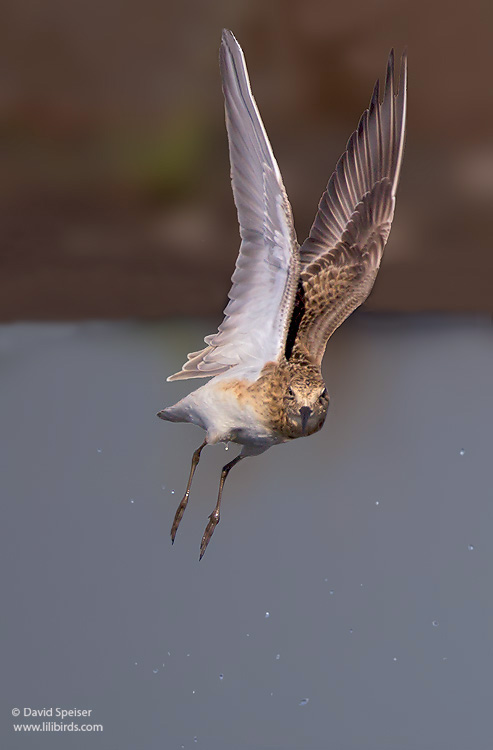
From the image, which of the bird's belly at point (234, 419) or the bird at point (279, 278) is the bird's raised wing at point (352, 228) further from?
the bird's belly at point (234, 419)

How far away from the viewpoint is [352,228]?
2.23m

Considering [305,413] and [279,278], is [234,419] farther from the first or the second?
[279,278]

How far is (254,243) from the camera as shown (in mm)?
1912

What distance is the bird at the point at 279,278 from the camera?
182 cm

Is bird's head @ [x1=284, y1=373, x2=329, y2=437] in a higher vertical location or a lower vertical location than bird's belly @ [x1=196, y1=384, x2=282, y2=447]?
higher

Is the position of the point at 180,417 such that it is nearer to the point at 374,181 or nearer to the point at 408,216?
the point at 374,181

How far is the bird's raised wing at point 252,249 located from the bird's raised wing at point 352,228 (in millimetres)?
108

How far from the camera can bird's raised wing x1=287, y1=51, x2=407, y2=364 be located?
2109 millimetres

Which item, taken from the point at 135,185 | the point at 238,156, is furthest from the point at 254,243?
the point at 135,185

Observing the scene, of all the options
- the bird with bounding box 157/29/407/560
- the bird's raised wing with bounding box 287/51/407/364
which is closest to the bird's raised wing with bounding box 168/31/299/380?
the bird with bounding box 157/29/407/560

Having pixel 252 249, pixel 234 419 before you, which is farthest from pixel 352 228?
pixel 234 419

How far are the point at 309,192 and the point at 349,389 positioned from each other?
838mm

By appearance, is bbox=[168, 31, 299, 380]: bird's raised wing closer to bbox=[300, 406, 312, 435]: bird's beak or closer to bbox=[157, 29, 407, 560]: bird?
bbox=[157, 29, 407, 560]: bird

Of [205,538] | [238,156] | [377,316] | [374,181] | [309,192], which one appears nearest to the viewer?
[238,156]
